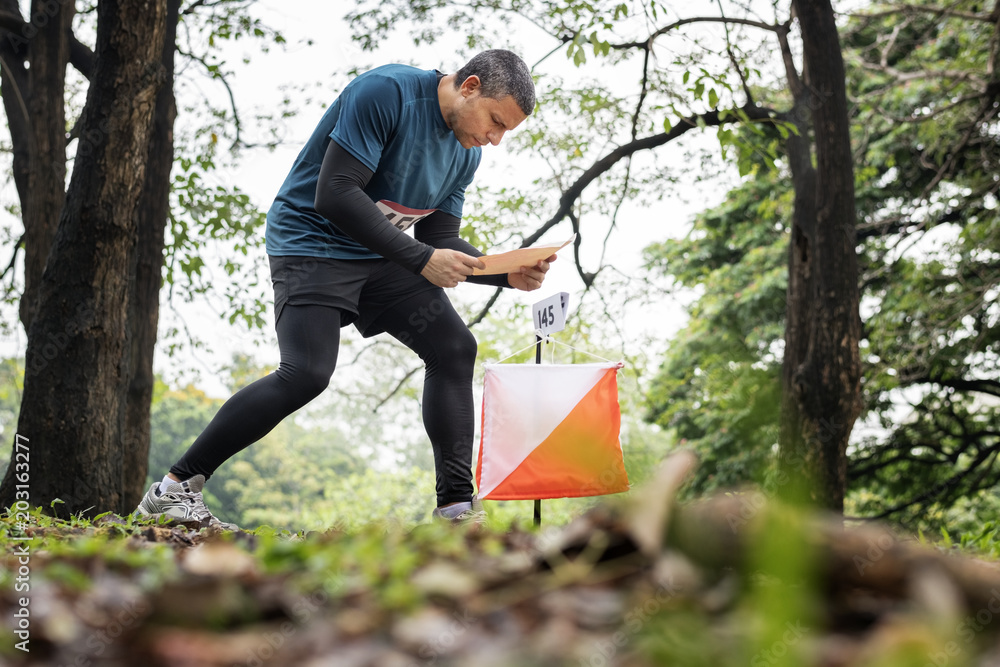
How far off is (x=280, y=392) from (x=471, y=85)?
1260 millimetres

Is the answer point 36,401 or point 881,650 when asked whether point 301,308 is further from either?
point 881,650

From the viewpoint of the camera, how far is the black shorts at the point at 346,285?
9.26 feet

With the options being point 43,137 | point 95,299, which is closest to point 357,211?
point 95,299

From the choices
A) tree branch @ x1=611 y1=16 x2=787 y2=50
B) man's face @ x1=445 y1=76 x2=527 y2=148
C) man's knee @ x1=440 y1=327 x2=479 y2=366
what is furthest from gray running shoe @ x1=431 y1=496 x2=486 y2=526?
tree branch @ x1=611 y1=16 x2=787 y2=50

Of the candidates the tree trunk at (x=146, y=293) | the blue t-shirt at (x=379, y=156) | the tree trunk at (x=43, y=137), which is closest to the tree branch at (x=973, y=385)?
the tree trunk at (x=146, y=293)

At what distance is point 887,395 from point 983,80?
15.7 feet

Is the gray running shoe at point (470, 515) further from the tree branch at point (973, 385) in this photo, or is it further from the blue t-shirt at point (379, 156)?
the tree branch at point (973, 385)

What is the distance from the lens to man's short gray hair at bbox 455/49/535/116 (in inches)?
113

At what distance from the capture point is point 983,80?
828 cm

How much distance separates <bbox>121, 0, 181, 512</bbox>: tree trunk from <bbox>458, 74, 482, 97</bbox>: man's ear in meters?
3.58

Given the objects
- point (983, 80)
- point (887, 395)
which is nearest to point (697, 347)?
point (887, 395)

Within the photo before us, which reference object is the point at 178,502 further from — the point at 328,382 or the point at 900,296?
the point at 900,296

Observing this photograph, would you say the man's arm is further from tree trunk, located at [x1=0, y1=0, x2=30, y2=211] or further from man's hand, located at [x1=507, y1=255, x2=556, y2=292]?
tree trunk, located at [x1=0, y1=0, x2=30, y2=211]

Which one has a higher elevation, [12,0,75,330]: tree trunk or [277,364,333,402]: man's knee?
[12,0,75,330]: tree trunk
